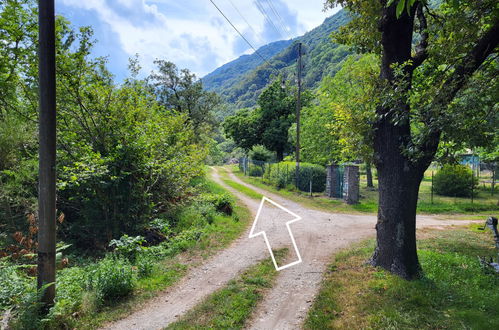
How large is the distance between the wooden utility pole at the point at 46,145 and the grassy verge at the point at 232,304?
90.5 inches

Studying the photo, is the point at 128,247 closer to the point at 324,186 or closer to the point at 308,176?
the point at 308,176

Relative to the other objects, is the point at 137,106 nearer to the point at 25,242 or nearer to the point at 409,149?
the point at 25,242

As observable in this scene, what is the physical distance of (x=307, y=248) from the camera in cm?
968

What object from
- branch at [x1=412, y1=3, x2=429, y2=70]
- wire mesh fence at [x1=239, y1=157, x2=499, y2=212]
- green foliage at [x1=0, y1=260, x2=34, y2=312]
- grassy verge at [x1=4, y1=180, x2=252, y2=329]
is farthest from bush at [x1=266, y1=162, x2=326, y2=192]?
green foliage at [x1=0, y1=260, x2=34, y2=312]

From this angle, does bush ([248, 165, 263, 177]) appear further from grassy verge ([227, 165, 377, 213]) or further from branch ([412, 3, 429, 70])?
branch ([412, 3, 429, 70])

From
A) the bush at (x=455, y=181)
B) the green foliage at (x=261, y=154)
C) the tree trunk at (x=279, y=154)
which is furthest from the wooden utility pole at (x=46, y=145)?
the green foliage at (x=261, y=154)

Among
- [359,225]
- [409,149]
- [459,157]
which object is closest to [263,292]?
[409,149]

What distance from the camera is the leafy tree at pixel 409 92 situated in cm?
556

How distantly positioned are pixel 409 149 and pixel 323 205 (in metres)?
12.3

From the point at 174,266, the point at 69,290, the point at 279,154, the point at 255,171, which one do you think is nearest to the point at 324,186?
the point at 255,171

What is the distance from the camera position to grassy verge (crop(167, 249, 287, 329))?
5.05 metres

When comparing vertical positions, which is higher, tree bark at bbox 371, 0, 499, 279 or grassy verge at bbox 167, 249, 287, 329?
tree bark at bbox 371, 0, 499, 279

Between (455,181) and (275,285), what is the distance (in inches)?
841

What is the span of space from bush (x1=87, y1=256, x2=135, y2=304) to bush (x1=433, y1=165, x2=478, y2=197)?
74.5 feet
